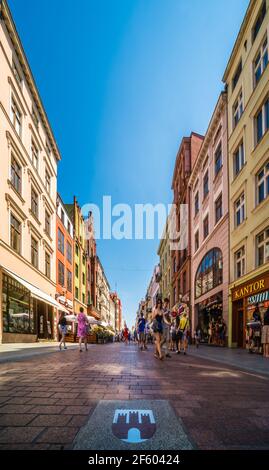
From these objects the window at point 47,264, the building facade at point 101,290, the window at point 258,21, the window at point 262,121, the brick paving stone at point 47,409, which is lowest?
the building facade at point 101,290

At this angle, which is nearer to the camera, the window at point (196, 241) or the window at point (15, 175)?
the window at point (15, 175)

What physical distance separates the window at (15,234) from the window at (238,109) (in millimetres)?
14387

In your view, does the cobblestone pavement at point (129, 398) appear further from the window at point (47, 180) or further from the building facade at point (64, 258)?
the building facade at point (64, 258)

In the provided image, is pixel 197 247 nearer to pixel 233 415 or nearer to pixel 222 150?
pixel 222 150

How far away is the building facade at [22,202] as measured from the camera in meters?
20.6

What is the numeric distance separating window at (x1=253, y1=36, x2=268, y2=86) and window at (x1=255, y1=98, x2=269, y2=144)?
1721 millimetres

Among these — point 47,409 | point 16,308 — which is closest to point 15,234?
point 16,308

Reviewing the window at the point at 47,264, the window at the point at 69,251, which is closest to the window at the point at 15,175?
the window at the point at 47,264

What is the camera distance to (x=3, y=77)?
2097 cm

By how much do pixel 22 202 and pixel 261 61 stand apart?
15720 millimetres

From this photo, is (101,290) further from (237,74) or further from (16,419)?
(16,419)

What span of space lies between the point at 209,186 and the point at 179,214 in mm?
15320

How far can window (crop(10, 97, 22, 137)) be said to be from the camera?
23417 millimetres

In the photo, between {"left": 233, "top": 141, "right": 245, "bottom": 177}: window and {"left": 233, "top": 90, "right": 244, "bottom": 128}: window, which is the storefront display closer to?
{"left": 233, "top": 141, "right": 245, "bottom": 177}: window
